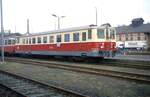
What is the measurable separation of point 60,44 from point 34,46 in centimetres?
601

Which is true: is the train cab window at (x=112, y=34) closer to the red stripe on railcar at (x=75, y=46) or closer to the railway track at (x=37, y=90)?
the red stripe on railcar at (x=75, y=46)

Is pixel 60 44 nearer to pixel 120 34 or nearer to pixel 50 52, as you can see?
pixel 50 52

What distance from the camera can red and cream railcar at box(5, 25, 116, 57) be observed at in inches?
916

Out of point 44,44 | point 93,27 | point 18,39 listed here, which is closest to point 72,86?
point 93,27

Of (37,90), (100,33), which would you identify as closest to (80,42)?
(100,33)

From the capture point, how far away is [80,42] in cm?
2419

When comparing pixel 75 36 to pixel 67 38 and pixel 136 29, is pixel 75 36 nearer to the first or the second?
pixel 67 38

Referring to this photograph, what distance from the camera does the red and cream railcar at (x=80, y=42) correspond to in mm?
23266

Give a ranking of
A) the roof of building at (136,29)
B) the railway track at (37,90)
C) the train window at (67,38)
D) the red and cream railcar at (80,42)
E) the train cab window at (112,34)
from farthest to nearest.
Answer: the roof of building at (136,29)
the train window at (67,38)
the train cab window at (112,34)
the red and cream railcar at (80,42)
the railway track at (37,90)

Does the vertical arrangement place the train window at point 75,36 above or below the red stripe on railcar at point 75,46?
above

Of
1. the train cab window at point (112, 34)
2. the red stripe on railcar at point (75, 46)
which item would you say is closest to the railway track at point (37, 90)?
the red stripe on railcar at point (75, 46)

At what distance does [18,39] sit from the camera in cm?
3681

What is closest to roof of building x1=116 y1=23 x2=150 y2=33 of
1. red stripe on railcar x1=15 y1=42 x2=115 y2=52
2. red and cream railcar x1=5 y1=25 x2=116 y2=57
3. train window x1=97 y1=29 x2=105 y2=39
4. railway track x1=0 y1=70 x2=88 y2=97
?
red stripe on railcar x1=15 y1=42 x2=115 y2=52

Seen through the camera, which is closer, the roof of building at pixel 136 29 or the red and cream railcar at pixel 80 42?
the red and cream railcar at pixel 80 42
